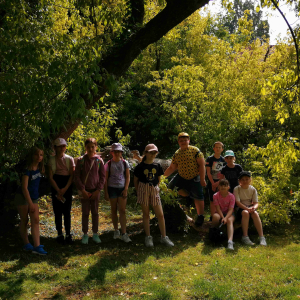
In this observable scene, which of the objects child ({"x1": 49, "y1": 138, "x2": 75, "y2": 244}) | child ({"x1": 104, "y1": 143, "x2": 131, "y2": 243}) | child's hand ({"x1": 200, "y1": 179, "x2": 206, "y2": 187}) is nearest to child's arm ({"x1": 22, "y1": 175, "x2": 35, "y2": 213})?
child ({"x1": 49, "y1": 138, "x2": 75, "y2": 244})

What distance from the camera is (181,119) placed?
12.6 metres

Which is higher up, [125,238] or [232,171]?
[232,171]

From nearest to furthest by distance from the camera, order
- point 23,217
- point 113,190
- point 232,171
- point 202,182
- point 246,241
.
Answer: point 23,217
point 246,241
point 113,190
point 202,182
point 232,171

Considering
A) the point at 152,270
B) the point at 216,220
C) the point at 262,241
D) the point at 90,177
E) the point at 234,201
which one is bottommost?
the point at 262,241

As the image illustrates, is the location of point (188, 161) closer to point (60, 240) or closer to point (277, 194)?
point (277, 194)

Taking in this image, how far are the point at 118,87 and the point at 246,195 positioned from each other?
3148mm

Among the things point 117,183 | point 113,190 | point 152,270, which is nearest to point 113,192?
point 113,190

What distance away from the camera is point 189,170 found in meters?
6.88

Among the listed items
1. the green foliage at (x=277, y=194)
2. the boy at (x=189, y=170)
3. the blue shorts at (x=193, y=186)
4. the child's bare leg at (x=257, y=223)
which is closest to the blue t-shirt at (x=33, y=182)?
the boy at (x=189, y=170)

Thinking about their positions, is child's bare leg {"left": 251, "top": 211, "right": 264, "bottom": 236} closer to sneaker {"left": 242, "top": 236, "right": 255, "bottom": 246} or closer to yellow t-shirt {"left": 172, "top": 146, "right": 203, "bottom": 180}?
sneaker {"left": 242, "top": 236, "right": 255, "bottom": 246}

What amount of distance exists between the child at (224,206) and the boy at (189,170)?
39cm

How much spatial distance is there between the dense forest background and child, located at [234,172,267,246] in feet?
1.97

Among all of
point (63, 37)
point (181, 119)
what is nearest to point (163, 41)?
point (181, 119)

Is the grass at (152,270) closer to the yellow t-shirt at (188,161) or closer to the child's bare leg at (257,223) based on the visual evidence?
the child's bare leg at (257,223)
